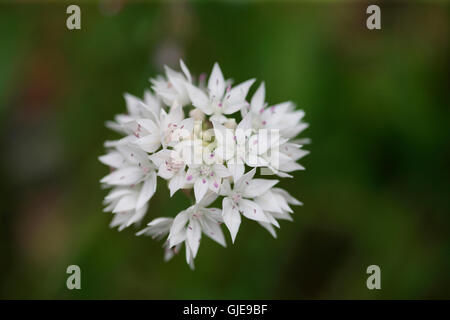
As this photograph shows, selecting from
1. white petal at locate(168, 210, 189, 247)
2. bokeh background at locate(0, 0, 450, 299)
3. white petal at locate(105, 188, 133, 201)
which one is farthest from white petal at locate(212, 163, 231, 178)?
bokeh background at locate(0, 0, 450, 299)

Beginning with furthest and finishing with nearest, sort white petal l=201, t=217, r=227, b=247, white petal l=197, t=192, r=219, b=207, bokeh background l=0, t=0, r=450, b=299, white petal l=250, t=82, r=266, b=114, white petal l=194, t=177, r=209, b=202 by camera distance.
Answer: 1. bokeh background l=0, t=0, r=450, b=299
2. white petal l=250, t=82, r=266, b=114
3. white petal l=201, t=217, r=227, b=247
4. white petal l=197, t=192, r=219, b=207
5. white petal l=194, t=177, r=209, b=202

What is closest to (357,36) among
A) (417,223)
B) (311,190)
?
(311,190)

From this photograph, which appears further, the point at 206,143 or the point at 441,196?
the point at 441,196

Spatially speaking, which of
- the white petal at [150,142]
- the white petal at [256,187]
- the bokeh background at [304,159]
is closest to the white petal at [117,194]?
the white petal at [150,142]

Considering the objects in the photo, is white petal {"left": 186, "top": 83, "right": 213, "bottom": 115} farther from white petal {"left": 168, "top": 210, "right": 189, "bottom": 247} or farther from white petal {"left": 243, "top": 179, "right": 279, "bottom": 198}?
white petal {"left": 168, "top": 210, "right": 189, "bottom": 247}

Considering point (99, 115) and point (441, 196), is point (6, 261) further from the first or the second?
point (441, 196)

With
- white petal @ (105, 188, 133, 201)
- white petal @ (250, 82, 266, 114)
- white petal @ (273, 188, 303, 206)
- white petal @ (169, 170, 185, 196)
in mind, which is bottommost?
white petal @ (273, 188, 303, 206)

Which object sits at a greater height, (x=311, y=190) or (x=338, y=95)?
(x=338, y=95)
